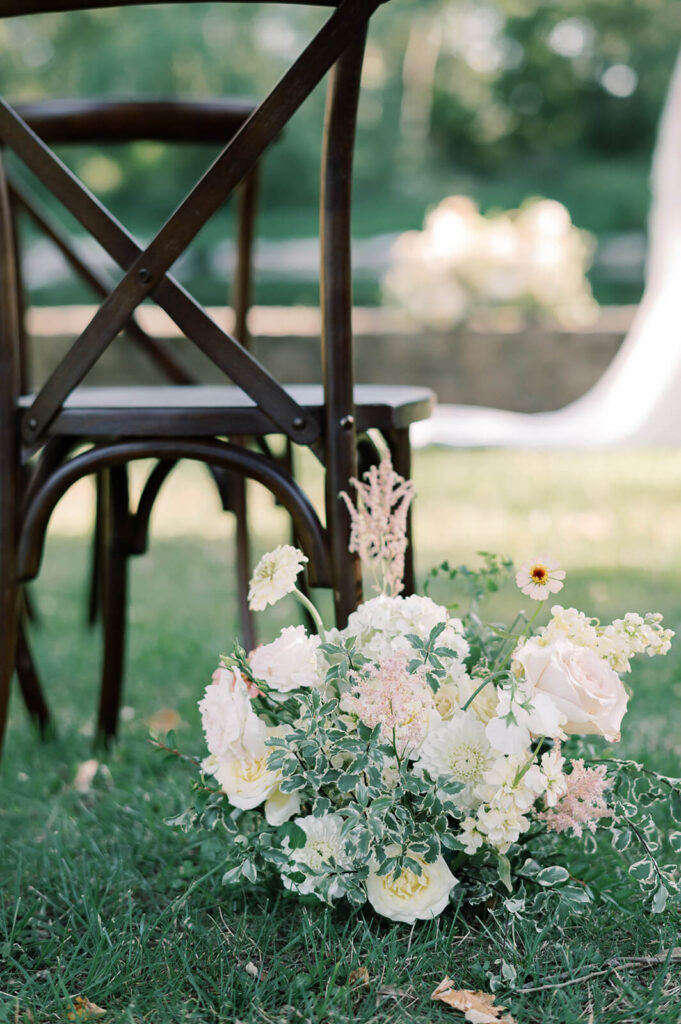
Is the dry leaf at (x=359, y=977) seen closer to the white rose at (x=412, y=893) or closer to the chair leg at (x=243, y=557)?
the white rose at (x=412, y=893)

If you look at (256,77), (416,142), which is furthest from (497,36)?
(256,77)

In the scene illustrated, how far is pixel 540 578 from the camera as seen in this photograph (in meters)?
1.01

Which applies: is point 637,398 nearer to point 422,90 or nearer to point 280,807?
point 280,807

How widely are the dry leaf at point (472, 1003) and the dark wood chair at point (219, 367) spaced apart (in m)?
0.40

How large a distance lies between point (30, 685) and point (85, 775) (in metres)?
0.18

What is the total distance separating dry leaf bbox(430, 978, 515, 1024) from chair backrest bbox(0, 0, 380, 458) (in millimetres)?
553

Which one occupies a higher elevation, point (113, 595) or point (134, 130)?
point (134, 130)

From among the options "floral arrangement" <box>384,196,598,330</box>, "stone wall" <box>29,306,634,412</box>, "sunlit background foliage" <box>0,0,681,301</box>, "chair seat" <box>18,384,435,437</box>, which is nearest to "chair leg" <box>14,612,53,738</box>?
"chair seat" <box>18,384,435,437</box>

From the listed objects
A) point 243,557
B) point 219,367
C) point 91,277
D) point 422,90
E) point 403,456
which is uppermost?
point 422,90

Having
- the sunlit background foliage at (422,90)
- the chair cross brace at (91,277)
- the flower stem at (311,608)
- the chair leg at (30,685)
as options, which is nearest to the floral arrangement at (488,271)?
the chair cross brace at (91,277)

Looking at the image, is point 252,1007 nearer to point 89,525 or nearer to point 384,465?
point 384,465

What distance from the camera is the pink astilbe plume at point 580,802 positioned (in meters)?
1.03

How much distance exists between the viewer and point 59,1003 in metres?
0.95

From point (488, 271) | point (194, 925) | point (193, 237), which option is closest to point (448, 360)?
point (488, 271)
